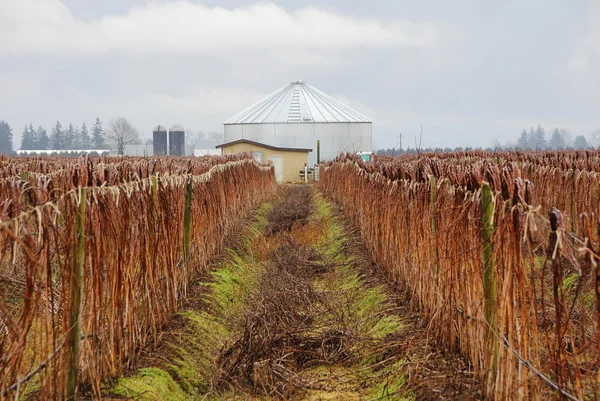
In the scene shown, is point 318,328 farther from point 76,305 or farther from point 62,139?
point 62,139

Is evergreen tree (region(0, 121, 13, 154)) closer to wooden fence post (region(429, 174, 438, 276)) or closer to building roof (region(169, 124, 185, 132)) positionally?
building roof (region(169, 124, 185, 132))

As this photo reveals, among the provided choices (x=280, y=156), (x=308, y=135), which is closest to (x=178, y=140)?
(x=308, y=135)

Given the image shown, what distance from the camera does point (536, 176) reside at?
13.3 meters

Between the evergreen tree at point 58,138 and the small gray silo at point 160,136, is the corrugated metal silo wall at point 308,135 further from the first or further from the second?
the evergreen tree at point 58,138

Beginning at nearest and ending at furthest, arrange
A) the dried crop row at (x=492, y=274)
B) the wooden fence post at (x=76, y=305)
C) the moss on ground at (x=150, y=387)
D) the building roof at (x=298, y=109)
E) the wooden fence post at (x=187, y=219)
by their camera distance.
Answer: the dried crop row at (x=492, y=274) → the wooden fence post at (x=76, y=305) → the moss on ground at (x=150, y=387) → the wooden fence post at (x=187, y=219) → the building roof at (x=298, y=109)

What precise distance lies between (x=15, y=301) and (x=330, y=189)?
Result: 1859 centimetres

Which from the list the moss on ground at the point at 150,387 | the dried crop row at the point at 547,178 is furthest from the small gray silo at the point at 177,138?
the moss on ground at the point at 150,387

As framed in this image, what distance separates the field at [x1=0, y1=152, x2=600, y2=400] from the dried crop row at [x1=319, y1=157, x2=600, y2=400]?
18 millimetres

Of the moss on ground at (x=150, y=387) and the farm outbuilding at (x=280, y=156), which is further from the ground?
the farm outbuilding at (x=280, y=156)

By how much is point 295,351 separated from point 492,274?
8.76 ft

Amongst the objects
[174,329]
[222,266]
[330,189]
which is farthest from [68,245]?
[330,189]

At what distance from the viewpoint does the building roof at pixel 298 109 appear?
181ft

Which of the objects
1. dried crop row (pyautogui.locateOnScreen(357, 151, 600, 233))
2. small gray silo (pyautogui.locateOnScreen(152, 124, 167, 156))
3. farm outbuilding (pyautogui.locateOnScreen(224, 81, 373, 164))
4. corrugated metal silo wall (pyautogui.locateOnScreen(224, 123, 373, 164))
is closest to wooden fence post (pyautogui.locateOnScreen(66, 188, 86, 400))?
dried crop row (pyautogui.locateOnScreen(357, 151, 600, 233))

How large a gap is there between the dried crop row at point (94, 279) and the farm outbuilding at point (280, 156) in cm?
3510
